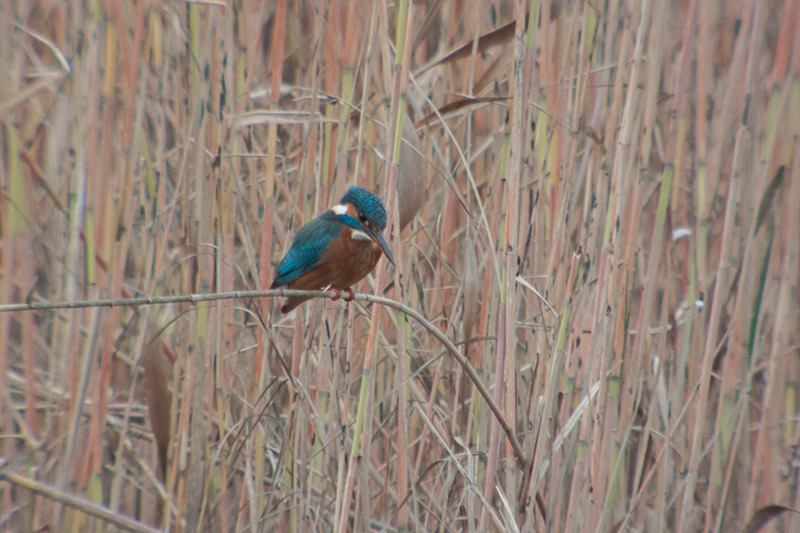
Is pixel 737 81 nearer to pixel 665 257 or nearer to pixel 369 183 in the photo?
pixel 665 257

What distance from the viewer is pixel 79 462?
77.7 inches

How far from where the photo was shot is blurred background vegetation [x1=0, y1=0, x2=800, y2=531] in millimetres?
1631

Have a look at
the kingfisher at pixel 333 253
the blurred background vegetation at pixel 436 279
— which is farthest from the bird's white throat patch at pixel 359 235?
the blurred background vegetation at pixel 436 279

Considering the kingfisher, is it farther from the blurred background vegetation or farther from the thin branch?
the thin branch

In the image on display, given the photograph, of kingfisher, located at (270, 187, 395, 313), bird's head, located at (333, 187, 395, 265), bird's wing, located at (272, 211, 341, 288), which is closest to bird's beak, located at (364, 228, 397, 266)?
bird's head, located at (333, 187, 395, 265)

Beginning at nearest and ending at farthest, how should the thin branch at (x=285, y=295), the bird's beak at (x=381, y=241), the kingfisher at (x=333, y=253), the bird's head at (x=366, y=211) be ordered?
the thin branch at (x=285, y=295) → the bird's beak at (x=381, y=241) → the bird's head at (x=366, y=211) → the kingfisher at (x=333, y=253)

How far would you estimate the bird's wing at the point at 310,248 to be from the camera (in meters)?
2.05

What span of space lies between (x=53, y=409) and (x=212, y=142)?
3.12 ft

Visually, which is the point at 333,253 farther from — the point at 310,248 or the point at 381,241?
the point at 381,241

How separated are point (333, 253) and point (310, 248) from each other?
0.07 metres

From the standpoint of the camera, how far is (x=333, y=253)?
2111 millimetres

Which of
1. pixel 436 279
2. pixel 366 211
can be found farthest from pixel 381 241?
pixel 436 279

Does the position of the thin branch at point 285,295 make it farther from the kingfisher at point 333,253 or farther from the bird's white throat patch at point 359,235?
the kingfisher at point 333,253

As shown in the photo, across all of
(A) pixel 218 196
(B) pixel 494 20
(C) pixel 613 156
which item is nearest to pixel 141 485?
(A) pixel 218 196
